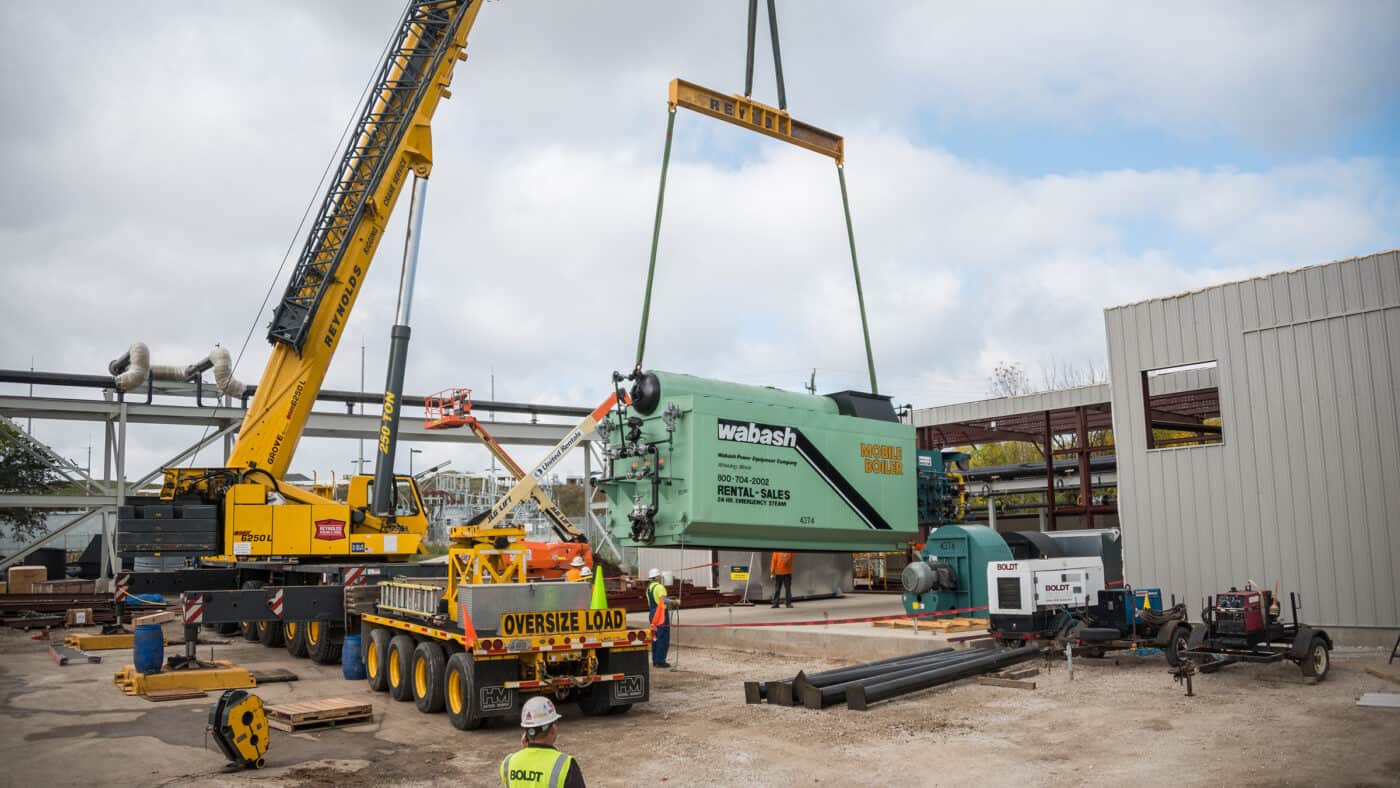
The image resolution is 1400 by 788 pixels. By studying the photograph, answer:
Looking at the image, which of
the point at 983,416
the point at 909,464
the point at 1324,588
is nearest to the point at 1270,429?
the point at 1324,588

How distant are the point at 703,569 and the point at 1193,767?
67.5 ft

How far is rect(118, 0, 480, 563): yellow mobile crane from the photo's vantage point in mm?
17062

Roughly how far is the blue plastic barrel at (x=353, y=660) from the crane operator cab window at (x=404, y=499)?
3.77 meters

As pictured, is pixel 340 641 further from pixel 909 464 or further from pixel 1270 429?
pixel 1270 429

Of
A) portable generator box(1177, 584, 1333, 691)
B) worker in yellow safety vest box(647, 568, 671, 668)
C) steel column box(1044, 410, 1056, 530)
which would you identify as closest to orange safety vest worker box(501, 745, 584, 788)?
portable generator box(1177, 584, 1333, 691)

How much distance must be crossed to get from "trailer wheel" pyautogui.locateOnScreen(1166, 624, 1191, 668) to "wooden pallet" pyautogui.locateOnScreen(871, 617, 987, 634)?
148 inches

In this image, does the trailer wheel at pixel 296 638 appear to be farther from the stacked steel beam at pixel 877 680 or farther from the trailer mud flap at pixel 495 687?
the stacked steel beam at pixel 877 680

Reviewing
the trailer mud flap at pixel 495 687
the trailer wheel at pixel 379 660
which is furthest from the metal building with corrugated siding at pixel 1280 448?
the trailer wheel at pixel 379 660

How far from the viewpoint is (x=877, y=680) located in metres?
12.0

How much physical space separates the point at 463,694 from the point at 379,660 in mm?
3122

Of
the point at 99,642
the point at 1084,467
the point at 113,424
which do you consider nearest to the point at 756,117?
the point at 1084,467

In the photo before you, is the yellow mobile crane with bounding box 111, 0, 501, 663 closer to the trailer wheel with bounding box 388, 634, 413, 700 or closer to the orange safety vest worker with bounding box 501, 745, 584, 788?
the trailer wheel with bounding box 388, 634, 413, 700

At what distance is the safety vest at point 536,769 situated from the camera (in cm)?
439

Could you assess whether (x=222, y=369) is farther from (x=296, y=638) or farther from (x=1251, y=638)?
(x=1251, y=638)
